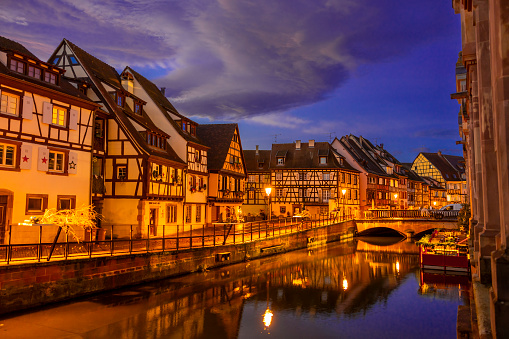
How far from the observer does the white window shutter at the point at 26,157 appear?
1944 centimetres

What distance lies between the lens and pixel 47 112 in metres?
20.8

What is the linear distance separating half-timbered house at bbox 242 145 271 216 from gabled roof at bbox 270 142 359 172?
146 cm

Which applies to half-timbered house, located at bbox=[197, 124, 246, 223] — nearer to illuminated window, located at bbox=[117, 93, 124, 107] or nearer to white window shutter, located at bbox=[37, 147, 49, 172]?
illuminated window, located at bbox=[117, 93, 124, 107]

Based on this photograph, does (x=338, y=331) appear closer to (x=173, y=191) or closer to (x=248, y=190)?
(x=173, y=191)

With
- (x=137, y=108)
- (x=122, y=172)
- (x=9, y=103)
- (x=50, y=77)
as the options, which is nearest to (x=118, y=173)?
(x=122, y=172)

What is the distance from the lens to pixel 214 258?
83.6ft

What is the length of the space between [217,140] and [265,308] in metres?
23.8

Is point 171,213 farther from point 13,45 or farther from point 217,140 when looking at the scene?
point 13,45

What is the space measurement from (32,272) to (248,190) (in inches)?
1627

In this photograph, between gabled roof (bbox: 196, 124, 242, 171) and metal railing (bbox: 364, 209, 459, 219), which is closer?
gabled roof (bbox: 196, 124, 242, 171)

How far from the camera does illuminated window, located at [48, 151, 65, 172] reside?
21.2m

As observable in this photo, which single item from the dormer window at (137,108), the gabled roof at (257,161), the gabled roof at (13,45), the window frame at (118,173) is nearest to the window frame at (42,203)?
the window frame at (118,173)

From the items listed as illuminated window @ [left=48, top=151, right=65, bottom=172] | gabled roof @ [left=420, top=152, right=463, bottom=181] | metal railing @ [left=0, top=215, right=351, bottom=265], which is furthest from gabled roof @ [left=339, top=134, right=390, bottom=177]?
illuminated window @ [left=48, top=151, right=65, bottom=172]

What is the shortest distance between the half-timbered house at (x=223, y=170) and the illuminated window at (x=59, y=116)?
53.3 feet
